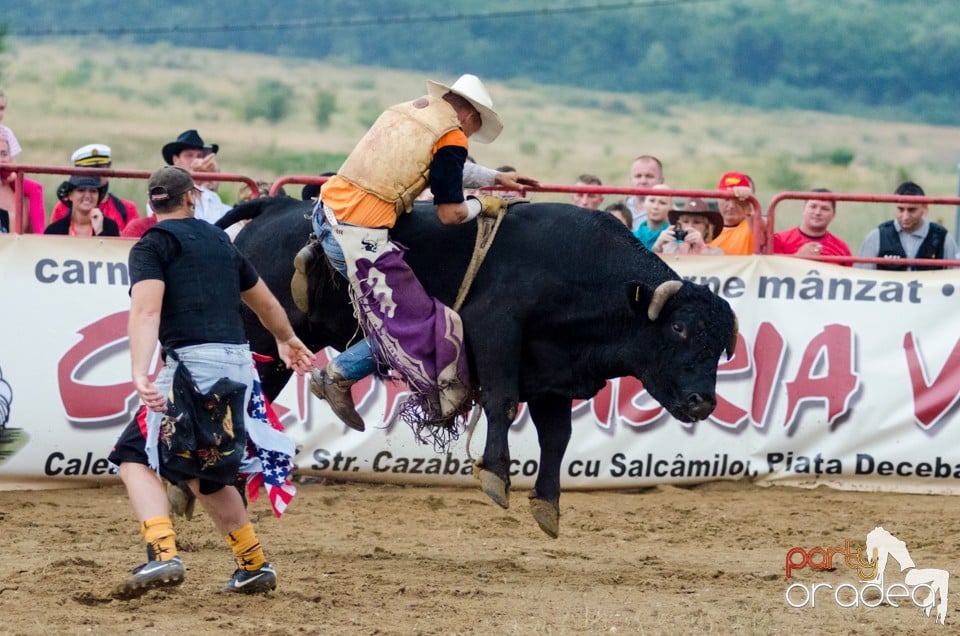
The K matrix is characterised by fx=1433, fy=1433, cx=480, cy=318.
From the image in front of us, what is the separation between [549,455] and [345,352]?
1130mm

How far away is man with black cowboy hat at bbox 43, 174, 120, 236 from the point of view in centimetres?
937

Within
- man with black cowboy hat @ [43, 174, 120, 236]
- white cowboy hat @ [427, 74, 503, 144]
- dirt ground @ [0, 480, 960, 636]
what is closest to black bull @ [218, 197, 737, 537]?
white cowboy hat @ [427, 74, 503, 144]

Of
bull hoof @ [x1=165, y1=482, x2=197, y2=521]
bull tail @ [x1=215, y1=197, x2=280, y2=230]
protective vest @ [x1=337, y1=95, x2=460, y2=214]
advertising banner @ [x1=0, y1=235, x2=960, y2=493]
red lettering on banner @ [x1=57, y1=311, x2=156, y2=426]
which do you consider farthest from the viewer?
advertising banner @ [x1=0, y1=235, x2=960, y2=493]

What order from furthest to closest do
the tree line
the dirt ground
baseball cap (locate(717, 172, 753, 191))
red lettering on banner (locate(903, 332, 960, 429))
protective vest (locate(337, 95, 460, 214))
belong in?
the tree line < baseball cap (locate(717, 172, 753, 191)) < red lettering on banner (locate(903, 332, 960, 429)) < protective vest (locate(337, 95, 460, 214)) < the dirt ground

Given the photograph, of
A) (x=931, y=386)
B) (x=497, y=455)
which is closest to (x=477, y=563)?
(x=497, y=455)

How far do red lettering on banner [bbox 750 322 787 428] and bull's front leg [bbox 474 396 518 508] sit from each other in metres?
3.13

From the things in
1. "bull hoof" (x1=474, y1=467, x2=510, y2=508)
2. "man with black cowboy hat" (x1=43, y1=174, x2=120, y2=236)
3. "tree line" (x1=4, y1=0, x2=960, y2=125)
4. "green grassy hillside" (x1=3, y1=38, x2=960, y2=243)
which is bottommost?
"bull hoof" (x1=474, y1=467, x2=510, y2=508)

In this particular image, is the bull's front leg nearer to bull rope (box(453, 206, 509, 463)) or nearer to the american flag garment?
bull rope (box(453, 206, 509, 463))

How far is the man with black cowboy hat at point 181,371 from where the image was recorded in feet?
18.7

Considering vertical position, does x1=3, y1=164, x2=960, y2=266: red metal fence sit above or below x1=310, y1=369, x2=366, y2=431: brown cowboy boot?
above

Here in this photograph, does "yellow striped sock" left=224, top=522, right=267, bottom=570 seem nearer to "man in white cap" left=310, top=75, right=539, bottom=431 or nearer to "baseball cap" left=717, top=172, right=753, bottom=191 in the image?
"man in white cap" left=310, top=75, right=539, bottom=431

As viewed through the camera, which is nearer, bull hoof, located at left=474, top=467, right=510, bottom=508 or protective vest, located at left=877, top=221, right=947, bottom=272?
bull hoof, located at left=474, top=467, right=510, bottom=508

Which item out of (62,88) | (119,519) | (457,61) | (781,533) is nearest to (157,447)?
(119,519)

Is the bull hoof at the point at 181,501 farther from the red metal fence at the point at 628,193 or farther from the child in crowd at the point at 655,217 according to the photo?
the child in crowd at the point at 655,217
